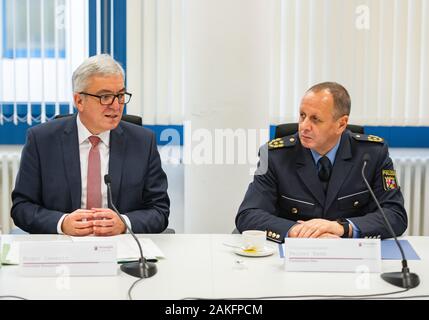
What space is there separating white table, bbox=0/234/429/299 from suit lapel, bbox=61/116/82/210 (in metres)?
0.64

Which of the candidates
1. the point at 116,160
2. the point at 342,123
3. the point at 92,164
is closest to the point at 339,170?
the point at 342,123

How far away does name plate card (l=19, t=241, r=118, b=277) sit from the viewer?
78.0 inches

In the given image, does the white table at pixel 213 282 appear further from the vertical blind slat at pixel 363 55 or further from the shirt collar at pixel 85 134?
the vertical blind slat at pixel 363 55

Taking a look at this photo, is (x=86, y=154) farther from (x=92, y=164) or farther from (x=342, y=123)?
(x=342, y=123)

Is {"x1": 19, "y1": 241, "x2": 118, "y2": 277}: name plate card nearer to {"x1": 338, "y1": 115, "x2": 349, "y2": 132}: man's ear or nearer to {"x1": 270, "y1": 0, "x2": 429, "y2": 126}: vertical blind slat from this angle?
{"x1": 338, "y1": 115, "x2": 349, "y2": 132}: man's ear

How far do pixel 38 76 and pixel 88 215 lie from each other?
1950 millimetres

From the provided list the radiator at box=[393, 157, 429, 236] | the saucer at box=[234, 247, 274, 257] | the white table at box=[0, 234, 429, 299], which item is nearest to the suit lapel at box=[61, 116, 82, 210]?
the white table at box=[0, 234, 429, 299]

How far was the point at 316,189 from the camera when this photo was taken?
8.96ft

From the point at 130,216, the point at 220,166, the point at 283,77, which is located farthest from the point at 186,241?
the point at 283,77

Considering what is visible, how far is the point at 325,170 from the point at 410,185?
1.74 m

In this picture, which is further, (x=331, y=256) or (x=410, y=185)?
(x=410, y=185)

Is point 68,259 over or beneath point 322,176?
beneath

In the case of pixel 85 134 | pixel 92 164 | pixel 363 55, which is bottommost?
pixel 92 164

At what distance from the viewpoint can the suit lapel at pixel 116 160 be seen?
2736 mm
